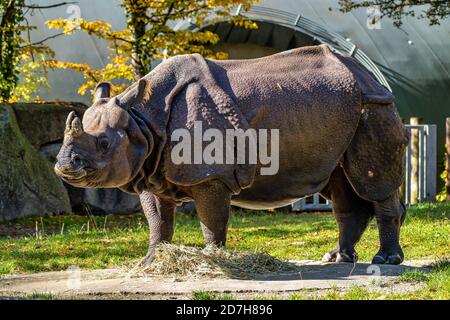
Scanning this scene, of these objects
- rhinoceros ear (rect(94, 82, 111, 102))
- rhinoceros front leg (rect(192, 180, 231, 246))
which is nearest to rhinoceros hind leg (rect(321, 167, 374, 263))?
rhinoceros front leg (rect(192, 180, 231, 246))

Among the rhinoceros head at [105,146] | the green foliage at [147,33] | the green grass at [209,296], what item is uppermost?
the green foliage at [147,33]

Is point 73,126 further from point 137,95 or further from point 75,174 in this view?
point 137,95

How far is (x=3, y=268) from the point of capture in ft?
28.9

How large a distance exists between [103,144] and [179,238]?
15.1 ft

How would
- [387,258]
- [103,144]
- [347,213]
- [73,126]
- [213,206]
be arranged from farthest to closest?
[347,213], [387,258], [213,206], [103,144], [73,126]

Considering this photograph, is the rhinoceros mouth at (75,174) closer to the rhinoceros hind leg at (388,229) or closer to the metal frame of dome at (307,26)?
the rhinoceros hind leg at (388,229)

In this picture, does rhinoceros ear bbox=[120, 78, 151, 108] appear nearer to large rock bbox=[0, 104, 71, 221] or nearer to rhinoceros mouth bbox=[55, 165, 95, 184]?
rhinoceros mouth bbox=[55, 165, 95, 184]

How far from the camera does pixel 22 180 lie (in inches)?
544

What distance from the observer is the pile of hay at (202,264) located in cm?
726

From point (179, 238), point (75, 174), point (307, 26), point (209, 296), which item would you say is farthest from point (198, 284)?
point (307, 26)

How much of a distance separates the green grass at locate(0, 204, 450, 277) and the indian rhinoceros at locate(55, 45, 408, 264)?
1.34 meters

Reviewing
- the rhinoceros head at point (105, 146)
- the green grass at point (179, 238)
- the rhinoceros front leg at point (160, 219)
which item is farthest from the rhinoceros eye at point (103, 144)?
the green grass at point (179, 238)

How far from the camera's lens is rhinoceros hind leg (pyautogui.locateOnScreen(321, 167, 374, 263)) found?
855cm
